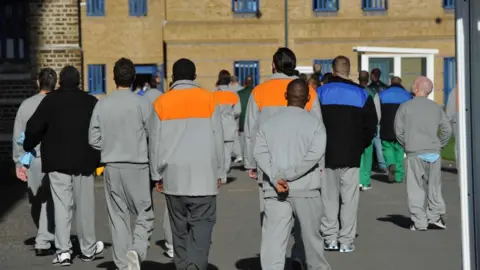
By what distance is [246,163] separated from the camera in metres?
11.3

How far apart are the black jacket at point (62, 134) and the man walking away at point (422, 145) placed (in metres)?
4.12

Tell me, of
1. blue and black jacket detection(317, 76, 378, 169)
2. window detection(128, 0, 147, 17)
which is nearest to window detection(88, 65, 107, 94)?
window detection(128, 0, 147, 17)

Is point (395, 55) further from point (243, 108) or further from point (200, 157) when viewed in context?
point (200, 157)

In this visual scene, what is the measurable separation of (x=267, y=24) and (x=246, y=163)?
3105 centimetres

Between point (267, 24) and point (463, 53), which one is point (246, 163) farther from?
point (267, 24)

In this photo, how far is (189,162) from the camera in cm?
1048

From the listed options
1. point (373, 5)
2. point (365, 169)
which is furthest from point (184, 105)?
point (373, 5)

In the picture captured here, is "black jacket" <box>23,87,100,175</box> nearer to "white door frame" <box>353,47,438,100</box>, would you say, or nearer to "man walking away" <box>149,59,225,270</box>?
"man walking away" <box>149,59,225,270</box>

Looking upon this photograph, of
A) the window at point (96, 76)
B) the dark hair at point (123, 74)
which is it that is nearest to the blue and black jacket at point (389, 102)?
the dark hair at point (123, 74)

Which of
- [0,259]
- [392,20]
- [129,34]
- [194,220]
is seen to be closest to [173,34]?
[129,34]

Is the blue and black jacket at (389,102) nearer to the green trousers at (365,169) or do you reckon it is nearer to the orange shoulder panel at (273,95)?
the green trousers at (365,169)

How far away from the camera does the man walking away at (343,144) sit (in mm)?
12789

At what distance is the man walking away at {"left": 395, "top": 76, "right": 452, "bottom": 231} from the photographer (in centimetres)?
1456

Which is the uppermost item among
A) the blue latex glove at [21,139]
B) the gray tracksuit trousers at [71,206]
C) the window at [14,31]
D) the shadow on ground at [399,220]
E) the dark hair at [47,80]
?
the window at [14,31]
